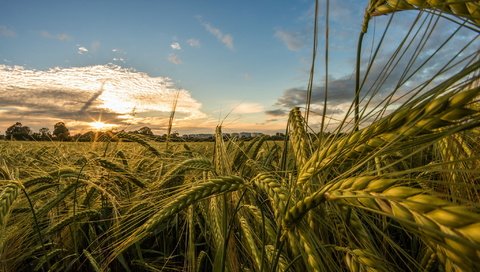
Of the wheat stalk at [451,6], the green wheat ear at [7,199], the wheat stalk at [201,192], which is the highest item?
the wheat stalk at [451,6]

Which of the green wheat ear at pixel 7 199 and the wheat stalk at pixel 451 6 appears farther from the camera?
the green wheat ear at pixel 7 199

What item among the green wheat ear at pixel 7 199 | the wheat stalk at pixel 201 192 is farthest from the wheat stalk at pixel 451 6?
the green wheat ear at pixel 7 199

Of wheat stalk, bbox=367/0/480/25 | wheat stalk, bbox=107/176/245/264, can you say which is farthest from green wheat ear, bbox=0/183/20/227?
wheat stalk, bbox=367/0/480/25

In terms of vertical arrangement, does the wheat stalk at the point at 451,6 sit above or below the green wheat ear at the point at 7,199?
above

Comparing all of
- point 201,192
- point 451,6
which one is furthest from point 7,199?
point 451,6

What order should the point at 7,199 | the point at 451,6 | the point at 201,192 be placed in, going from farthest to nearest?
the point at 7,199 → the point at 201,192 → the point at 451,6

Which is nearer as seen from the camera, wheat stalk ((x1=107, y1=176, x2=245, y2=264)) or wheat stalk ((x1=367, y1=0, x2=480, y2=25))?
wheat stalk ((x1=367, y1=0, x2=480, y2=25))

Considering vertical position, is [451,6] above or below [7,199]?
above

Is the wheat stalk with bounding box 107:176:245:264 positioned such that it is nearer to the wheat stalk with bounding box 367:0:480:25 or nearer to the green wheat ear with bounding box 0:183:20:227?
the green wheat ear with bounding box 0:183:20:227

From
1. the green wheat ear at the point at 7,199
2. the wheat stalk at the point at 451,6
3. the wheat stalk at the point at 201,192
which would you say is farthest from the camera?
the green wheat ear at the point at 7,199

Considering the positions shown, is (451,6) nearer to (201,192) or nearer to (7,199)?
(201,192)

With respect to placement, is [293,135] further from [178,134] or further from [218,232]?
[178,134]

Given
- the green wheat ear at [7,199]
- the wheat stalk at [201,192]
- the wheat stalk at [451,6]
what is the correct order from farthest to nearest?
the green wheat ear at [7,199] < the wheat stalk at [201,192] < the wheat stalk at [451,6]

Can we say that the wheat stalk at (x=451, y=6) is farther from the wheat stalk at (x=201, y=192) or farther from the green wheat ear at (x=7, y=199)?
the green wheat ear at (x=7, y=199)
